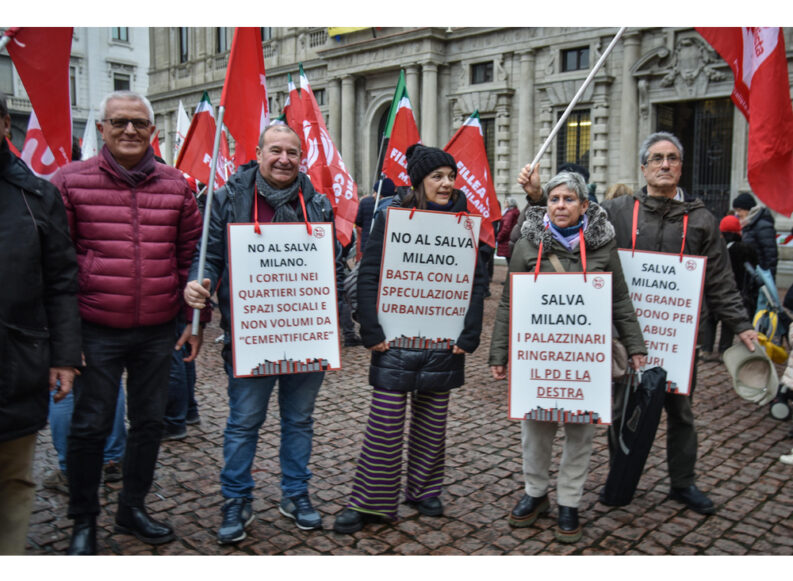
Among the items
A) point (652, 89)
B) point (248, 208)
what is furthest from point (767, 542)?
point (652, 89)

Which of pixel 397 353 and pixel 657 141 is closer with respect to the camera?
pixel 397 353

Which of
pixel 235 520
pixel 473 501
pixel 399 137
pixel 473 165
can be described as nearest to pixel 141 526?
pixel 235 520

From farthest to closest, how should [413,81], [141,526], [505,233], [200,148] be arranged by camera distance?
[413,81]
[505,233]
[200,148]
[141,526]

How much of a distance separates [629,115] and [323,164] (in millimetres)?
12582

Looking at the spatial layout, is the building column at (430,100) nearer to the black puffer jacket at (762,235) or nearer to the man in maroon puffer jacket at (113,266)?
the black puffer jacket at (762,235)

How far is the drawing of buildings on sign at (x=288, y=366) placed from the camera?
343 centimetres

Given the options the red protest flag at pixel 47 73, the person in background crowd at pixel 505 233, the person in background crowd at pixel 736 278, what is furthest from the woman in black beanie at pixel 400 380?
the person in background crowd at pixel 505 233

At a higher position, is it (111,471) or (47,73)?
(47,73)

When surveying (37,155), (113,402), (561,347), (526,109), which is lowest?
(113,402)

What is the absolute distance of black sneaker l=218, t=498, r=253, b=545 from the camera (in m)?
3.36

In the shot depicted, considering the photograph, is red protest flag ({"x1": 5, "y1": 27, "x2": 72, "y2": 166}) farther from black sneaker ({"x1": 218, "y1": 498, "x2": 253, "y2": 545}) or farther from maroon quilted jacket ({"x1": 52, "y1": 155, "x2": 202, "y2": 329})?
black sneaker ({"x1": 218, "y1": 498, "x2": 253, "y2": 545})

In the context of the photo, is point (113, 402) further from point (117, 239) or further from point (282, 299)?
point (282, 299)

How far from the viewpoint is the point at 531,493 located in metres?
3.68

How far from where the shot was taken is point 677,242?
379 centimetres
